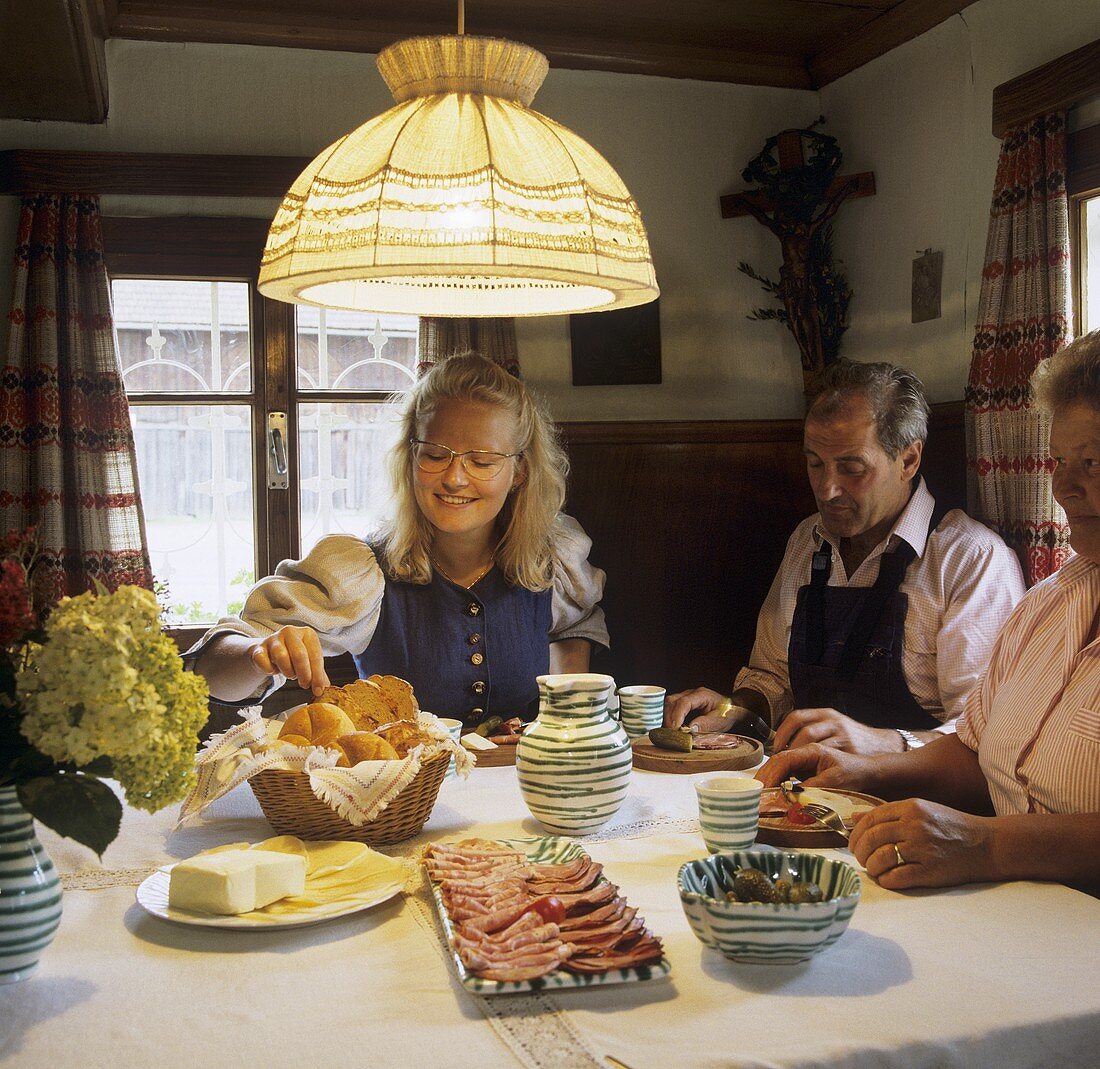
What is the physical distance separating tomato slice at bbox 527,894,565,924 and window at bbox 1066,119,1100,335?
2162mm

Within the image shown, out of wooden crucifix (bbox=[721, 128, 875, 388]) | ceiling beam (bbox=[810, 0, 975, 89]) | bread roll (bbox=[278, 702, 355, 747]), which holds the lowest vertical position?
bread roll (bbox=[278, 702, 355, 747])

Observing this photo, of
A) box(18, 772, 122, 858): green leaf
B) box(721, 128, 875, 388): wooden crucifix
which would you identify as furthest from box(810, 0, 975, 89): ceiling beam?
box(18, 772, 122, 858): green leaf

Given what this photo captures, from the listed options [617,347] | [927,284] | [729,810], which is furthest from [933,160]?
[729,810]

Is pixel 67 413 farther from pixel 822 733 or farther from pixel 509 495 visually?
pixel 822 733

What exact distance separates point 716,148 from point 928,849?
299 centimetres

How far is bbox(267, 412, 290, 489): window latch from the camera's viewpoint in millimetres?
3570

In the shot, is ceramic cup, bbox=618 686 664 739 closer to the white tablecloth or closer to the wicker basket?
the wicker basket

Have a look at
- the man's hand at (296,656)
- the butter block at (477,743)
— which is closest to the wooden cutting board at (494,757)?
the butter block at (477,743)

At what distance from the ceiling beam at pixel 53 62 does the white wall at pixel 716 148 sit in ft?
0.36

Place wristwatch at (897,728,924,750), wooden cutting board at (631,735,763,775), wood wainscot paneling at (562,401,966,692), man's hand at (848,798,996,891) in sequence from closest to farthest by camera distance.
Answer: man's hand at (848,798,996,891), wooden cutting board at (631,735,763,775), wristwatch at (897,728,924,750), wood wainscot paneling at (562,401,966,692)

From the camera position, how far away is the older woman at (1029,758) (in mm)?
1301

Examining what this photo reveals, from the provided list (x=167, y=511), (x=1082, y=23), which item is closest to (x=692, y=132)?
(x=1082, y=23)

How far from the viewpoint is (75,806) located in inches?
38.7

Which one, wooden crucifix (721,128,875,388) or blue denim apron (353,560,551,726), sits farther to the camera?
wooden crucifix (721,128,875,388)
